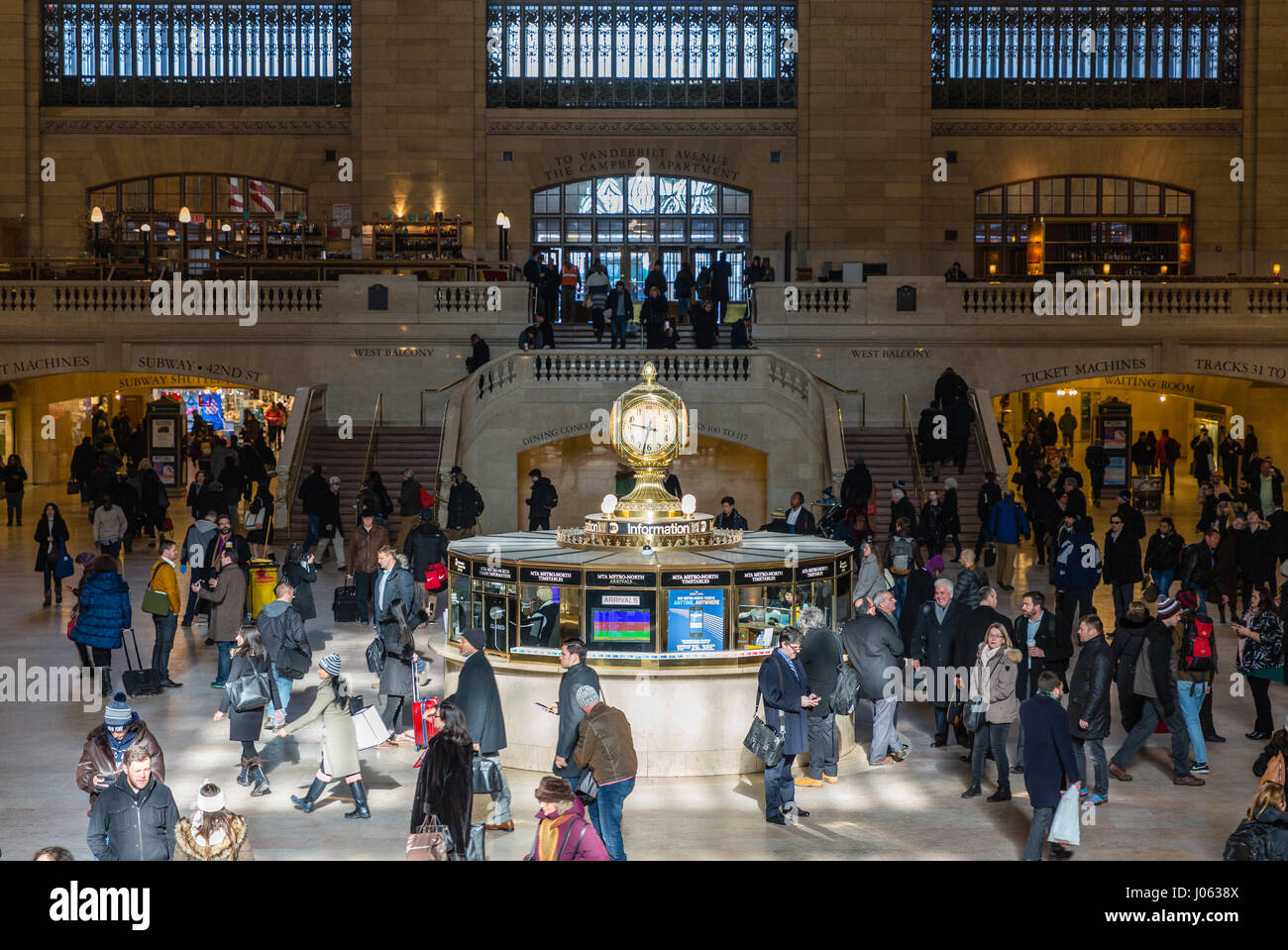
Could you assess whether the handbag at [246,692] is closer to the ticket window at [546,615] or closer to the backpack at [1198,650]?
the ticket window at [546,615]

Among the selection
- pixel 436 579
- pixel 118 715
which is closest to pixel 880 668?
pixel 118 715

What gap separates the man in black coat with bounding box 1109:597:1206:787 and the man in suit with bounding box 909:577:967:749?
1.31m

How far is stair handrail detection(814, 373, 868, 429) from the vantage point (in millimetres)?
29594

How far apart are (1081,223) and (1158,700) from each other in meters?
28.1

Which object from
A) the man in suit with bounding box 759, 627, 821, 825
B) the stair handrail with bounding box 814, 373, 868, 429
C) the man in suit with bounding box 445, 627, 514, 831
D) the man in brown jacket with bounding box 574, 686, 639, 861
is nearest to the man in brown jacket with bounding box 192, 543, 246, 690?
the man in suit with bounding box 445, 627, 514, 831

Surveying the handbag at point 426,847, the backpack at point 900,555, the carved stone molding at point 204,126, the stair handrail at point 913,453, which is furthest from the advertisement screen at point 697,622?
the carved stone molding at point 204,126

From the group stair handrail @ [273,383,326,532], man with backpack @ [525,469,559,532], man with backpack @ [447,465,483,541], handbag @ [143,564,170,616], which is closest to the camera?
handbag @ [143,564,170,616]

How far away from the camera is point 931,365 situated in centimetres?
3152

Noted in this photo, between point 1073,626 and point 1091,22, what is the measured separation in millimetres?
23684

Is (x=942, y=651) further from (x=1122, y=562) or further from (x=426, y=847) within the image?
(x=426, y=847)

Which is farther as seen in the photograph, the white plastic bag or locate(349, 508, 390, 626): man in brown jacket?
locate(349, 508, 390, 626): man in brown jacket

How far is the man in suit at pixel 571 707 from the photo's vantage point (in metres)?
9.88

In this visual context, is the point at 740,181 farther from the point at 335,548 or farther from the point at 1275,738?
the point at 1275,738

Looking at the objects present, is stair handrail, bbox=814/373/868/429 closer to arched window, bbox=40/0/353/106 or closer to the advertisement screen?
arched window, bbox=40/0/353/106
